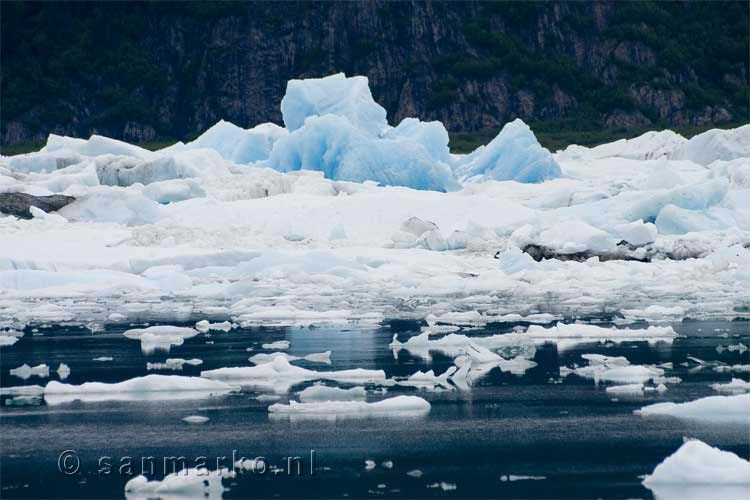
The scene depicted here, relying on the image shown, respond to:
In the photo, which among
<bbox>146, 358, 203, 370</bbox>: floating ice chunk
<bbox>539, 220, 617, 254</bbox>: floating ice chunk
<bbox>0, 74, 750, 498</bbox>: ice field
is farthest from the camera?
<bbox>539, 220, 617, 254</bbox>: floating ice chunk

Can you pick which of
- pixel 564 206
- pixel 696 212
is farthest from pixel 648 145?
pixel 696 212

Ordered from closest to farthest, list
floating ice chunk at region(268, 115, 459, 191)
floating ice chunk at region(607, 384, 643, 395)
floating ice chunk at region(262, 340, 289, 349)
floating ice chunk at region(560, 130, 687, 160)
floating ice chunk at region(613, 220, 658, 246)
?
floating ice chunk at region(607, 384, 643, 395) → floating ice chunk at region(262, 340, 289, 349) → floating ice chunk at region(613, 220, 658, 246) → floating ice chunk at region(268, 115, 459, 191) → floating ice chunk at region(560, 130, 687, 160)

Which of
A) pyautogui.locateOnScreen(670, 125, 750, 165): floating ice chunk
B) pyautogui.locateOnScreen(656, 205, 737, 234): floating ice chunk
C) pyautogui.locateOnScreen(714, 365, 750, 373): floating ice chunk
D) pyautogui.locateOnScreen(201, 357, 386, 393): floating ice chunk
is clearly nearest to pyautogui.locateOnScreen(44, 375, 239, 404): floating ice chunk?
pyautogui.locateOnScreen(201, 357, 386, 393): floating ice chunk

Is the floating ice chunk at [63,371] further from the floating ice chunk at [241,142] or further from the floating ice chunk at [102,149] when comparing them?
Answer: the floating ice chunk at [241,142]

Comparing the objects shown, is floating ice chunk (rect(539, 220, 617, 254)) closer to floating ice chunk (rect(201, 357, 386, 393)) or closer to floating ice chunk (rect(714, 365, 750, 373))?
floating ice chunk (rect(714, 365, 750, 373))

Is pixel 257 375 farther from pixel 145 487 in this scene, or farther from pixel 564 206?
pixel 564 206

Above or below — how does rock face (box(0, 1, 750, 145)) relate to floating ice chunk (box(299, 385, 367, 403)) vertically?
above
